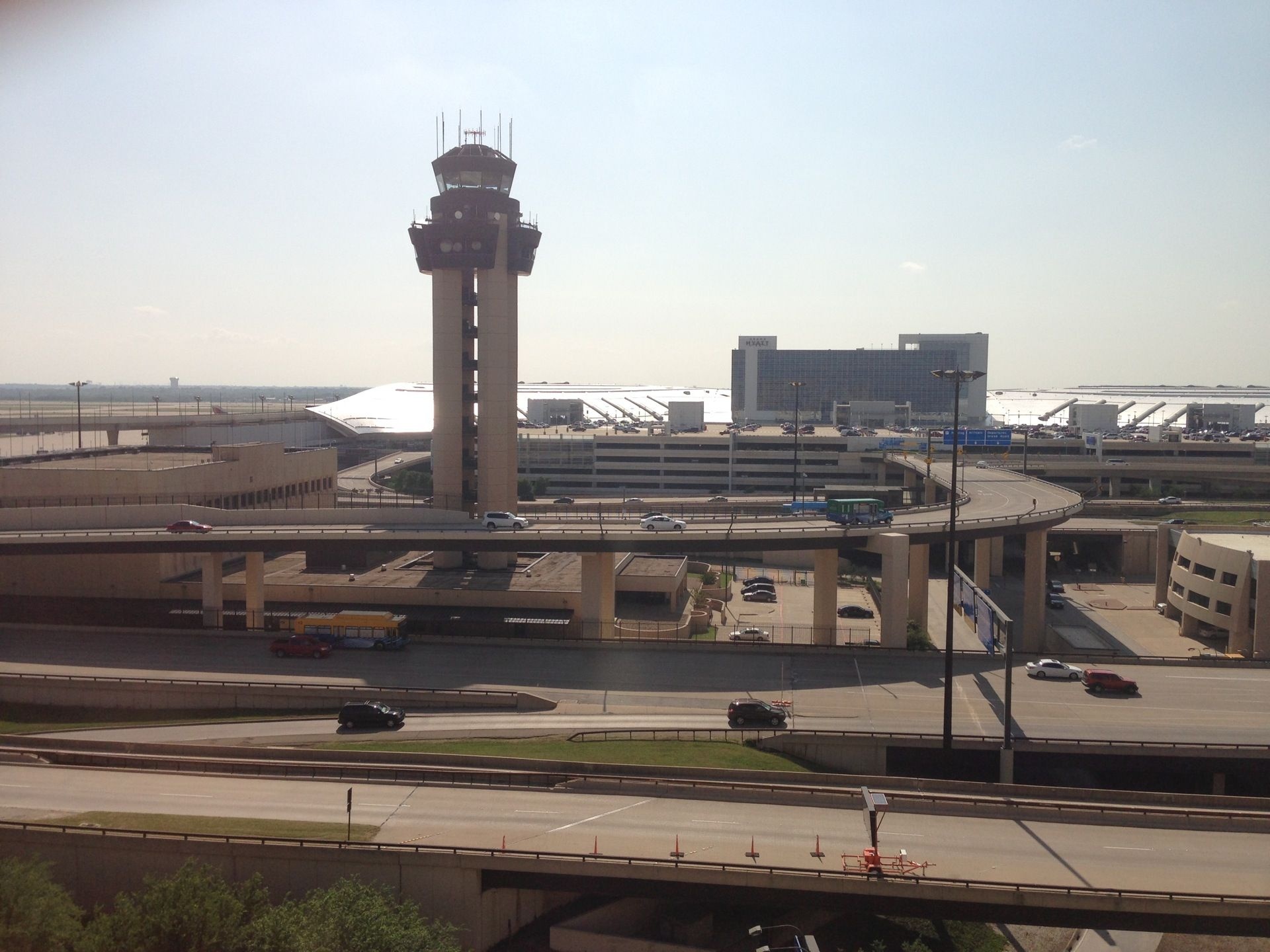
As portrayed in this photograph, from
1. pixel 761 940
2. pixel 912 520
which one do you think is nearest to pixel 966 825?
pixel 761 940

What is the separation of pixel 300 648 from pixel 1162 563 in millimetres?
56174

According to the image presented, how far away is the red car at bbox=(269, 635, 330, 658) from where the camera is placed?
4012 cm

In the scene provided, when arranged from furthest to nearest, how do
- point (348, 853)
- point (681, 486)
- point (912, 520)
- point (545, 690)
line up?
1. point (681, 486)
2. point (912, 520)
3. point (545, 690)
4. point (348, 853)

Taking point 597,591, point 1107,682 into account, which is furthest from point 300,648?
point 1107,682

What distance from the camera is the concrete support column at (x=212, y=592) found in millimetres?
44625

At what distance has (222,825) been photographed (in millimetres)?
21594

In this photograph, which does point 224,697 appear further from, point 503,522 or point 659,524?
point 659,524

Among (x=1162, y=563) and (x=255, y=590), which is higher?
(x=255, y=590)

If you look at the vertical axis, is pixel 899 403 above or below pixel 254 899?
above

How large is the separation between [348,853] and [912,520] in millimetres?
37419

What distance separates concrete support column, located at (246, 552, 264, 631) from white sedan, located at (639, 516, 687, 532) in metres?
18.1

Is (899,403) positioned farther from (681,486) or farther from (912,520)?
(912,520)

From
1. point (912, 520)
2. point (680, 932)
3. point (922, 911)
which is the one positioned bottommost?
point (680, 932)

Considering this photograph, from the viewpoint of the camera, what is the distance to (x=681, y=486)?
108m
